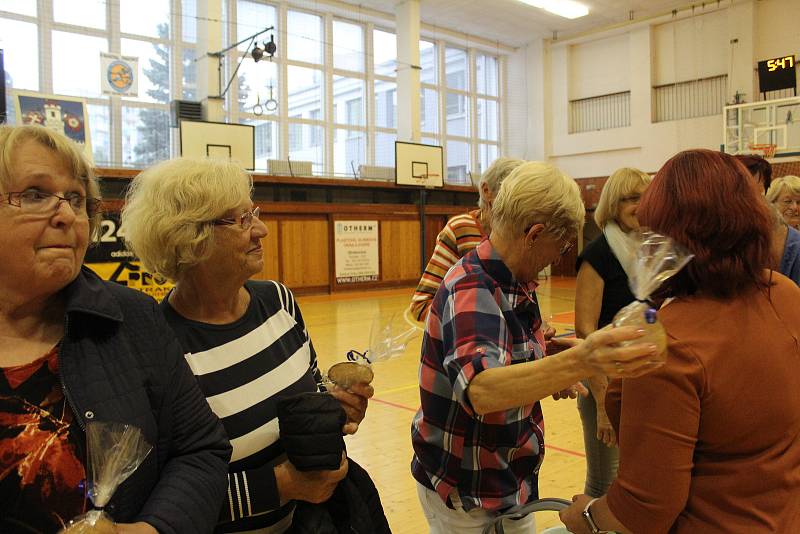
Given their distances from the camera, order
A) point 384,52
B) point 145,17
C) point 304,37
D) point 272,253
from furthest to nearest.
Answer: point 384,52 < point 304,37 < point 145,17 < point 272,253

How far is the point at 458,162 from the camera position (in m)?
17.7

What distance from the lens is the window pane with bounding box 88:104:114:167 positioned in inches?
477

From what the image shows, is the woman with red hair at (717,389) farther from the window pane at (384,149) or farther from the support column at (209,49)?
the window pane at (384,149)

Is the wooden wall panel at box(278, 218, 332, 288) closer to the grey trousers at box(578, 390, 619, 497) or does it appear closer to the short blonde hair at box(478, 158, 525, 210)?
the short blonde hair at box(478, 158, 525, 210)

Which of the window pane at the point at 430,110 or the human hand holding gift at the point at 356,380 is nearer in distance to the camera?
the human hand holding gift at the point at 356,380

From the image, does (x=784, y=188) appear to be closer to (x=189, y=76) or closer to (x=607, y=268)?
(x=607, y=268)

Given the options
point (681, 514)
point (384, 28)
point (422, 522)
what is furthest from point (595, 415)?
point (384, 28)

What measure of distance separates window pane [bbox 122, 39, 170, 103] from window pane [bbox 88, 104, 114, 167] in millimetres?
751

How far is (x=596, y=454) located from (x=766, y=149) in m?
13.1

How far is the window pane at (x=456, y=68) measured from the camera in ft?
58.2

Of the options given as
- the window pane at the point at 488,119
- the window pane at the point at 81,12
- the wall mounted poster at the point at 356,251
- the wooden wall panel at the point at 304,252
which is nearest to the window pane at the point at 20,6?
the window pane at the point at 81,12

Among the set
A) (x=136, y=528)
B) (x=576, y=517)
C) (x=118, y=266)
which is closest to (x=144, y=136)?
(x=118, y=266)

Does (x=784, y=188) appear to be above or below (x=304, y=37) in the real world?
below

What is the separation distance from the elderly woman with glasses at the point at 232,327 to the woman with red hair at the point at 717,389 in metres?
0.71
